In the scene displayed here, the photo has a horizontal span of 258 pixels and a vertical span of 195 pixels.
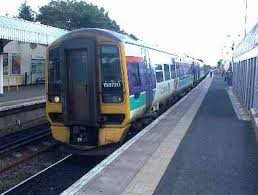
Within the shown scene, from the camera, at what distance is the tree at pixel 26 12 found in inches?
2235

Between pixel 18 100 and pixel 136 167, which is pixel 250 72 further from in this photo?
pixel 18 100

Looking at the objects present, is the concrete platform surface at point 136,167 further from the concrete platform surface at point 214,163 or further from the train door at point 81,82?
the train door at point 81,82

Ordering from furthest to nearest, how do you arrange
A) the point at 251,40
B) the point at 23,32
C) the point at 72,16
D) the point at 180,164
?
the point at 72,16 → the point at 23,32 → the point at 251,40 → the point at 180,164

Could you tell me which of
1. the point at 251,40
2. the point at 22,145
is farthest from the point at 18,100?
the point at 251,40

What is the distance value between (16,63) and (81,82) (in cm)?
2343

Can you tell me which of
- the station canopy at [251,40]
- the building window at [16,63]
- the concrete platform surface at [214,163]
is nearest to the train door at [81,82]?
the concrete platform surface at [214,163]

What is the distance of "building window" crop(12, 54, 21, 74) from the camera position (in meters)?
31.8

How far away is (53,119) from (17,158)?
1.40m

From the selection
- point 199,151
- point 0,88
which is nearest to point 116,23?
point 0,88

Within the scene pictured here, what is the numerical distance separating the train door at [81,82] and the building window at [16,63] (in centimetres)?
2282

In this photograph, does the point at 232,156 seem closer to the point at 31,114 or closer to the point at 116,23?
the point at 31,114

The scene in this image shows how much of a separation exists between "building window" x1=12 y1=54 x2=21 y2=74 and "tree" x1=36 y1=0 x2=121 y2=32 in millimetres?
21880

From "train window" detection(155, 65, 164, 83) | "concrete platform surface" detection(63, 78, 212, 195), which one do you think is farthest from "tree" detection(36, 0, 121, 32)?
"concrete platform surface" detection(63, 78, 212, 195)

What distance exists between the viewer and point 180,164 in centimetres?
805
